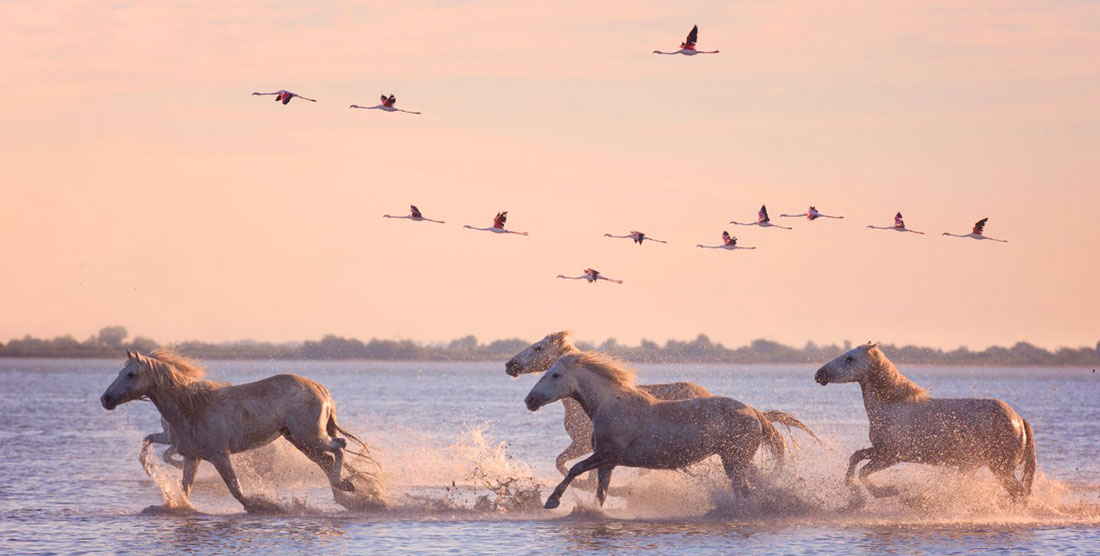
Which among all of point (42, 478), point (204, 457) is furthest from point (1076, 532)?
point (42, 478)

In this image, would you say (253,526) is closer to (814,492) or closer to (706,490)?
(706,490)

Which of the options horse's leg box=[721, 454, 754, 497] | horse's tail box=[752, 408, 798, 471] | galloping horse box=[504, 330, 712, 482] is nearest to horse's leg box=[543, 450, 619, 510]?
horse's leg box=[721, 454, 754, 497]

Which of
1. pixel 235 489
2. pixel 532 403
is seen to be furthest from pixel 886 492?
pixel 235 489

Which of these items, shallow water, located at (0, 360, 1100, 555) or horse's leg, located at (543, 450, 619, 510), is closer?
shallow water, located at (0, 360, 1100, 555)

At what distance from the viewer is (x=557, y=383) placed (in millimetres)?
16828

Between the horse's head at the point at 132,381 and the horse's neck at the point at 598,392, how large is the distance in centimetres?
472

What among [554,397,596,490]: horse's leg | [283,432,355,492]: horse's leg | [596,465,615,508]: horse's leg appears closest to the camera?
[596,465,615,508]: horse's leg

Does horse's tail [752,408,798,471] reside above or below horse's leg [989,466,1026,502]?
above

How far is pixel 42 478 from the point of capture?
22016mm

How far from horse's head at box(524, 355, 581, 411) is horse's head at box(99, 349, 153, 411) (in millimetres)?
4215

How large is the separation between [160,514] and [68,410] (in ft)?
107

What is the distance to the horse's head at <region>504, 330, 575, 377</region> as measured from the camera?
18.3 m

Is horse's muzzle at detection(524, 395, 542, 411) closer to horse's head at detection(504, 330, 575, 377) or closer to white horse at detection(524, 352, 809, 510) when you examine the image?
white horse at detection(524, 352, 809, 510)

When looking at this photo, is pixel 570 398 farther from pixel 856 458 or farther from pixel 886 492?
pixel 886 492
